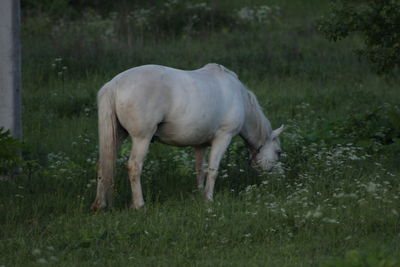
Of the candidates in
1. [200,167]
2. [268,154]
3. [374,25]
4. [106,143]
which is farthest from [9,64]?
[374,25]

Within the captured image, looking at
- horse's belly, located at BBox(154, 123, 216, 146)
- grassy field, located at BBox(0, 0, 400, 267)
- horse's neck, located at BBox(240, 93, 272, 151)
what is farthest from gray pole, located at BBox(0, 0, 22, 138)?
horse's neck, located at BBox(240, 93, 272, 151)

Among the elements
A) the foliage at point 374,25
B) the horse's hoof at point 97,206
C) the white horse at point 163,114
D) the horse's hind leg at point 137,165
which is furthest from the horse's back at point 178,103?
the foliage at point 374,25

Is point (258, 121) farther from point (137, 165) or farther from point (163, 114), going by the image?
point (137, 165)

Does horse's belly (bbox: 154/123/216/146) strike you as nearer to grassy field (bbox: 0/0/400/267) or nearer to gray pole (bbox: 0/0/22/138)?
grassy field (bbox: 0/0/400/267)

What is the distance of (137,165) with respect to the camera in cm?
757

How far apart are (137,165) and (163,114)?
0.56 metres

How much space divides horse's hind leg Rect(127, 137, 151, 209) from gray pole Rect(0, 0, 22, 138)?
6.61ft

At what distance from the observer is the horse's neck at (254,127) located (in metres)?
8.91

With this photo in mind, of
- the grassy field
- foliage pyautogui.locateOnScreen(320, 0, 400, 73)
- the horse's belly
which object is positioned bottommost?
the grassy field

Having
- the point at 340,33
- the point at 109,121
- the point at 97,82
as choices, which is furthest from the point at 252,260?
the point at 97,82

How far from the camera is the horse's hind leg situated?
753 cm

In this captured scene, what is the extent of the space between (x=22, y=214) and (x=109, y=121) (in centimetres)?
120

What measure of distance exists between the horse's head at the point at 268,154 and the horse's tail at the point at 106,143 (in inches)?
86.5

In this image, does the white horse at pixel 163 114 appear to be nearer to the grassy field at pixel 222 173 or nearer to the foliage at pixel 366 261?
the grassy field at pixel 222 173
